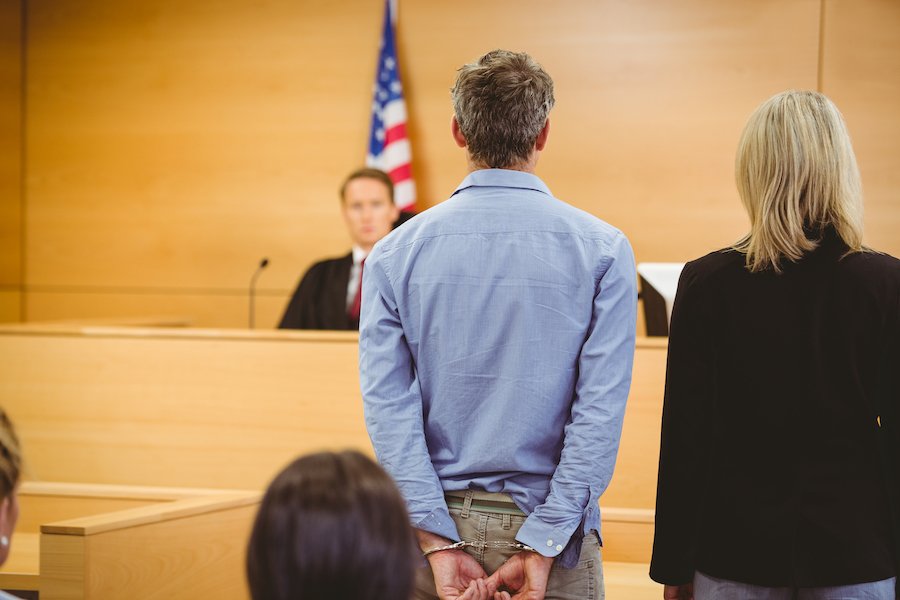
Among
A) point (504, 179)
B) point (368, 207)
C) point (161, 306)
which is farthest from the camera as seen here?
point (161, 306)

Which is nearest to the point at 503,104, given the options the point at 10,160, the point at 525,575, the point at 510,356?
the point at 510,356

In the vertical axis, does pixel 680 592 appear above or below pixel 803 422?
below

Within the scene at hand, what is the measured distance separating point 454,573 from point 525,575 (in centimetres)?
12

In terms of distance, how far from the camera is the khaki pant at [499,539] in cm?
153

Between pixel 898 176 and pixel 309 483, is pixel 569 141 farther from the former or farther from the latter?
pixel 309 483

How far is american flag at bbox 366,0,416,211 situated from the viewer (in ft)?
16.8

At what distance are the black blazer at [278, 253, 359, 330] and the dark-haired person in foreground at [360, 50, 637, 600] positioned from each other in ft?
10.3

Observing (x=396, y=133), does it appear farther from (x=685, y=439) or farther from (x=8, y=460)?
(x=8, y=460)

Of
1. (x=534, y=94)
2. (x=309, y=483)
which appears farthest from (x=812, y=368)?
(x=309, y=483)

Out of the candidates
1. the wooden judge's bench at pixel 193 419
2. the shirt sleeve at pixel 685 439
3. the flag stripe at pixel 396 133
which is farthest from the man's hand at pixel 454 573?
the flag stripe at pixel 396 133

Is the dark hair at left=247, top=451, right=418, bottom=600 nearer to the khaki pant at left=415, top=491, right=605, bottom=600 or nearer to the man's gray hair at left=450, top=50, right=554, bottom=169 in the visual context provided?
the khaki pant at left=415, top=491, right=605, bottom=600

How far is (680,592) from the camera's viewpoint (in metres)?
1.63

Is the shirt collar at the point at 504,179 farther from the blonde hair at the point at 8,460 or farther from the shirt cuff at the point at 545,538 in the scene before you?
the blonde hair at the point at 8,460

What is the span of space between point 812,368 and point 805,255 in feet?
0.61
